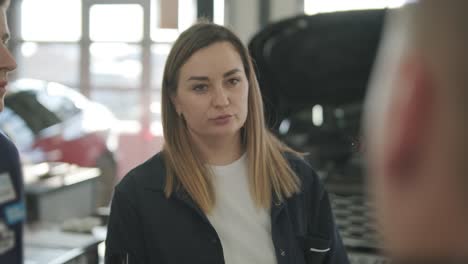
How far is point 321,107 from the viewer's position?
231 cm

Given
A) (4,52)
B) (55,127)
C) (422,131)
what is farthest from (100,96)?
A: (422,131)

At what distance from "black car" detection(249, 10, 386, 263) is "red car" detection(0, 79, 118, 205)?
3.98 ft

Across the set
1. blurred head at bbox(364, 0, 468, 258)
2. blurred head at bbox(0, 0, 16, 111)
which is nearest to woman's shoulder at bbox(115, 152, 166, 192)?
blurred head at bbox(0, 0, 16, 111)

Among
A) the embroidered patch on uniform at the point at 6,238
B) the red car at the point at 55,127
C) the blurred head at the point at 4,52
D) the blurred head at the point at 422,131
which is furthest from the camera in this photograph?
the red car at the point at 55,127

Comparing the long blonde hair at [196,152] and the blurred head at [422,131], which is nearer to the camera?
the blurred head at [422,131]

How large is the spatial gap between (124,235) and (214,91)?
0.37m

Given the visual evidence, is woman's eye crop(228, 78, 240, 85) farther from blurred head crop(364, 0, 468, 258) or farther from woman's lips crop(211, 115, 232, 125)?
blurred head crop(364, 0, 468, 258)

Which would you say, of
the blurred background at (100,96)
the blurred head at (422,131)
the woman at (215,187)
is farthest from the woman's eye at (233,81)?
the blurred head at (422,131)

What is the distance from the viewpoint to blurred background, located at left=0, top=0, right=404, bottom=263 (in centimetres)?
222

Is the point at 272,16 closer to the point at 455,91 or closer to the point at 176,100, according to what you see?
the point at 176,100

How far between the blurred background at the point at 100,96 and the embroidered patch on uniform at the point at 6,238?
1.35 ft

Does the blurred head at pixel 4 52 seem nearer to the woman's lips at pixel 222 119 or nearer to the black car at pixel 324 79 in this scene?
the woman's lips at pixel 222 119

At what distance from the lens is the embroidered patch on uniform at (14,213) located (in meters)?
1.23

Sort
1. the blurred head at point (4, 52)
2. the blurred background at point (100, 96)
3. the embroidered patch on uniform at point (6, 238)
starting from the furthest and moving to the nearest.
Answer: the blurred background at point (100, 96), the embroidered patch on uniform at point (6, 238), the blurred head at point (4, 52)
